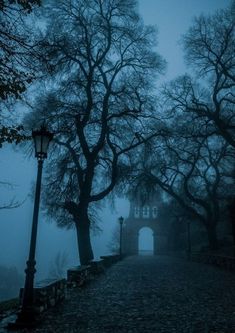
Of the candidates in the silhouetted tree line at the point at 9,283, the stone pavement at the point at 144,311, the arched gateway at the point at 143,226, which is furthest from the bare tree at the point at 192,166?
the silhouetted tree line at the point at 9,283

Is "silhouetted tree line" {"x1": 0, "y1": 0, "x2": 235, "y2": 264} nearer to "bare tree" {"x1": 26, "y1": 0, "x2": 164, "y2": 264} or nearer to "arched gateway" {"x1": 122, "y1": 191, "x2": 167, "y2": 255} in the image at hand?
"bare tree" {"x1": 26, "y1": 0, "x2": 164, "y2": 264}

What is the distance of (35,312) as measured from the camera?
6.56m

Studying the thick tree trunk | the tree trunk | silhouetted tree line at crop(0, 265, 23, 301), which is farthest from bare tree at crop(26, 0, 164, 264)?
silhouetted tree line at crop(0, 265, 23, 301)

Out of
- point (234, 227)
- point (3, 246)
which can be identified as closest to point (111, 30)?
point (234, 227)

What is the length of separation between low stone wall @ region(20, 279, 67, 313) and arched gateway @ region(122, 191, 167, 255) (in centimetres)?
4747

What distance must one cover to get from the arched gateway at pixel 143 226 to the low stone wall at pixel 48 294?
47.5 metres

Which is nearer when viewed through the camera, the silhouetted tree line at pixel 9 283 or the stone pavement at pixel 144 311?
the stone pavement at pixel 144 311

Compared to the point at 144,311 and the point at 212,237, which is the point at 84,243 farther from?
the point at 212,237

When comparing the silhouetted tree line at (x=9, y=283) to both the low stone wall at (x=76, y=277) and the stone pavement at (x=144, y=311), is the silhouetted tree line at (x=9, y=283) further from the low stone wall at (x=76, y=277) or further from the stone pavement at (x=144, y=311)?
the stone pavement at (x=144, y=311)

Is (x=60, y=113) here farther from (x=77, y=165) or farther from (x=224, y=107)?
(x=224, y=107)

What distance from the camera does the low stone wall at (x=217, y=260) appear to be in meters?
17.8

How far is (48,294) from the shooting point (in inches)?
292

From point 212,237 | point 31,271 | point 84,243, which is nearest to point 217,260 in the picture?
point 212,237

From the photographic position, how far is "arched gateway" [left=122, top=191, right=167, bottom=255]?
188 ft
